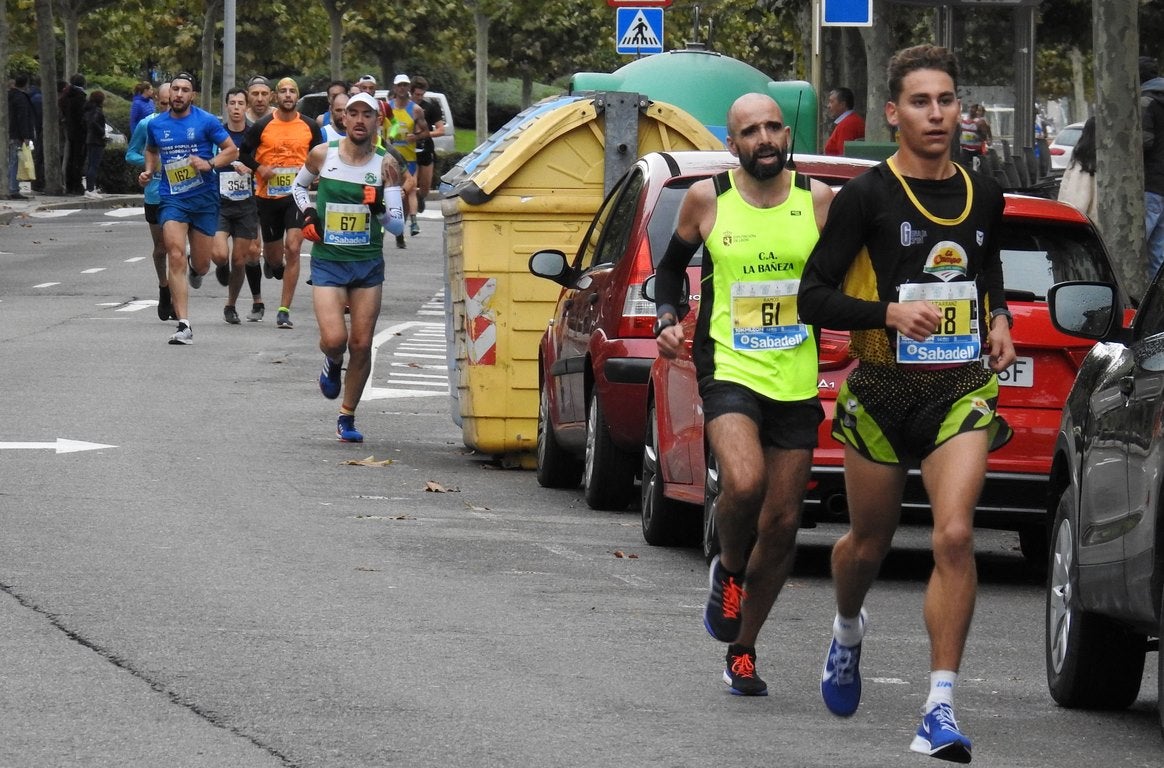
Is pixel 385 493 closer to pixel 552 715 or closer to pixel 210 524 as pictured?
pixel 210 524

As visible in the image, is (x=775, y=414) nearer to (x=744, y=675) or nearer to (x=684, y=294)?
(x=744, y=675)

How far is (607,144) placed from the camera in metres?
12.9

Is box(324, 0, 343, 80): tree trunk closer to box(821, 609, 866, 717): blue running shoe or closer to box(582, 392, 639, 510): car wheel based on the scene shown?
box(582, 392, 639, 510): car wheel

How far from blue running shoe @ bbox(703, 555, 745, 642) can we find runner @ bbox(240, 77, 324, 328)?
1409 cm

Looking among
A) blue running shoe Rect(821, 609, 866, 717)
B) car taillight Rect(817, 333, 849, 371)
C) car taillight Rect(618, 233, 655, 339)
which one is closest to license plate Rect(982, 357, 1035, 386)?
car taillight Rect(817, 333, 849, 371)

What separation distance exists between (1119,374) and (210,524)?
14.8ft

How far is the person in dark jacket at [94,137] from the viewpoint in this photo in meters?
43.8

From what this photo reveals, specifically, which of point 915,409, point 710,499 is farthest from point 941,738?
point 710,499

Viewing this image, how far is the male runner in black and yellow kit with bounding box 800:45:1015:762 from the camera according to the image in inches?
245

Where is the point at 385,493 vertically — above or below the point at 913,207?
below

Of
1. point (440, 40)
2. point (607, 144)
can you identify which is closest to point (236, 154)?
point (607, 144)

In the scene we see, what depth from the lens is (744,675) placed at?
681cm

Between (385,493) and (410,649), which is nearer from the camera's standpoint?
(410,649)

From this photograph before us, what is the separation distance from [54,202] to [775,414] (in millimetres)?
36782
